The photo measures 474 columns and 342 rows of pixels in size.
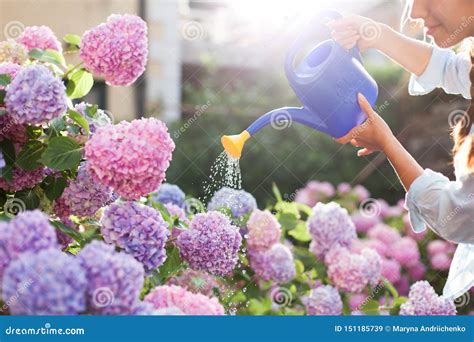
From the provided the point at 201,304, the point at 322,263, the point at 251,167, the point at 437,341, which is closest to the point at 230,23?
the point at 251,167

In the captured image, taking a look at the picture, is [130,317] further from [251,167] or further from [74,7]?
[74,7]

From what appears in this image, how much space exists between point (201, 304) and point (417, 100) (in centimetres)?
315

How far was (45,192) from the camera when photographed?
1.03 m

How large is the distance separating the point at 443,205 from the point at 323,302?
15.8 inches

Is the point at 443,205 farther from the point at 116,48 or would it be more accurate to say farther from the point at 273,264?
the point at 116,48

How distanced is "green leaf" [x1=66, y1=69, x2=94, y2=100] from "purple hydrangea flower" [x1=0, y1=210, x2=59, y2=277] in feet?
1.35

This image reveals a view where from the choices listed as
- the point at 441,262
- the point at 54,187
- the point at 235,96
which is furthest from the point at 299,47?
the point at 235,96

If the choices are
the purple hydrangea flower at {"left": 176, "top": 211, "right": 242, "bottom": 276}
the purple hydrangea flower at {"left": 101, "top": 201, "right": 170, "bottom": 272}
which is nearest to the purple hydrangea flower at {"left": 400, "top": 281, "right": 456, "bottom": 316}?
the purple hydrangea flower at {"left": 176, "top": 211, "right": 242, "bottom": 276}

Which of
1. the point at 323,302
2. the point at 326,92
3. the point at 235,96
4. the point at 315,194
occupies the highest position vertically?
the point at 326,92

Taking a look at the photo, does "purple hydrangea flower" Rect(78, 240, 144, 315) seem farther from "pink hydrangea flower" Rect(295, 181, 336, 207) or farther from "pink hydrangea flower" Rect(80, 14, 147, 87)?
"pink hydrangea flower" Rect(295, 181, 336, 207)

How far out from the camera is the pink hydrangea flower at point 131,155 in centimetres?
90

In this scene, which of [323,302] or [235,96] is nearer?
[323,302]

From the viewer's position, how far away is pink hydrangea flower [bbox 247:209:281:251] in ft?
4.55

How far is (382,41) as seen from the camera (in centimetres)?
126
